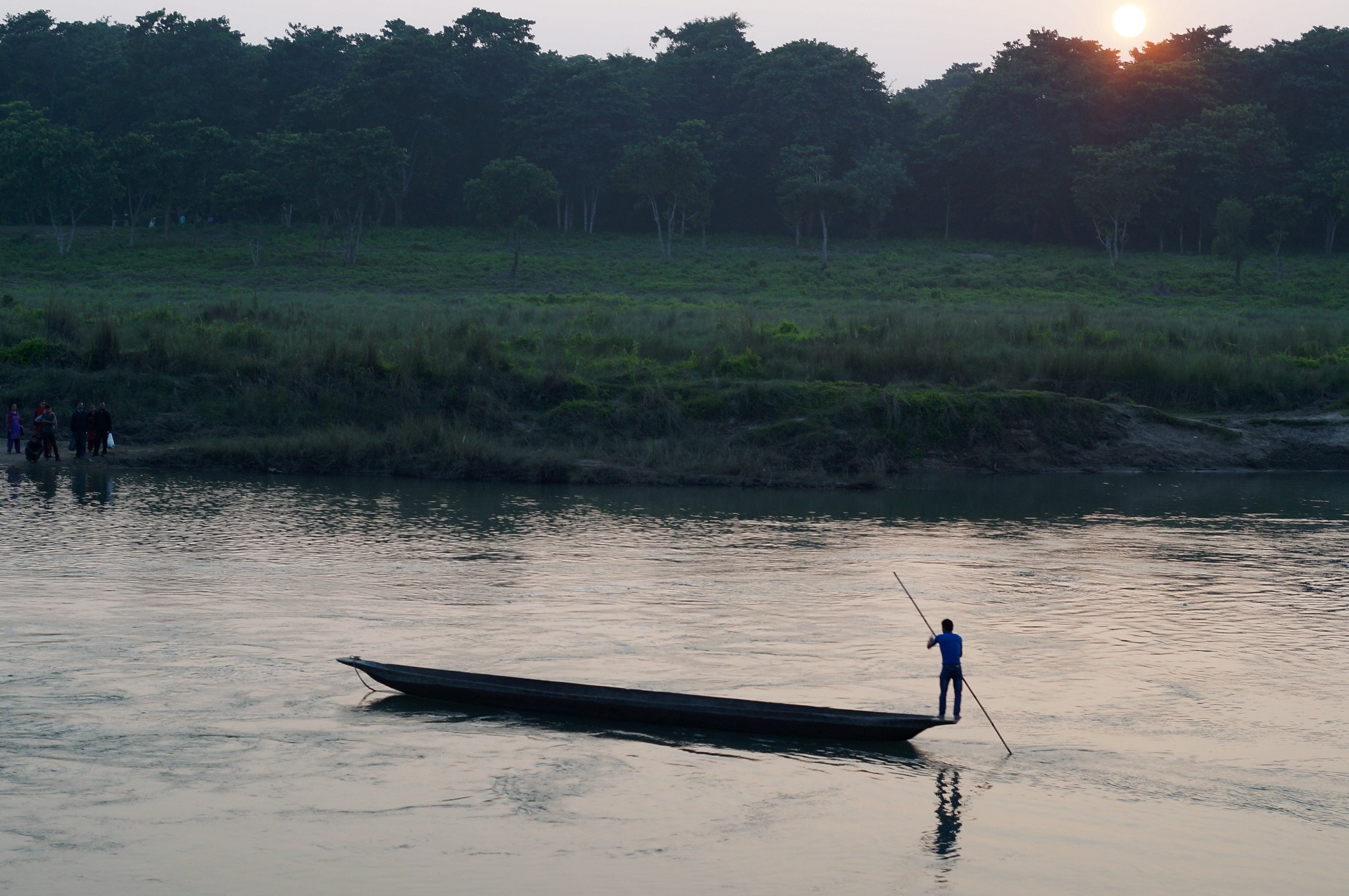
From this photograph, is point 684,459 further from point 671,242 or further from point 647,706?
point 671,242

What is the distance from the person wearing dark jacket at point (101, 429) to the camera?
3250cm

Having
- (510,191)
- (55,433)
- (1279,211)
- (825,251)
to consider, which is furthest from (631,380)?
(1279,211)

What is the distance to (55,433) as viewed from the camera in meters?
32.9

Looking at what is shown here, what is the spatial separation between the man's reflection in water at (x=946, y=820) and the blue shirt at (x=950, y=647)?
1.09m

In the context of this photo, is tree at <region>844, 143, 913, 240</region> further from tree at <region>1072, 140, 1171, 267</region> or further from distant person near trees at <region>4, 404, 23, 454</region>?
distant person near trees at <region>4, 404, 23, 454</region>

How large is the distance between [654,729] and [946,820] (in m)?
3.21

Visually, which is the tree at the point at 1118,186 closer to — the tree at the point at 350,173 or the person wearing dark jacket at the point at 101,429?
the tree at the point at 350,173

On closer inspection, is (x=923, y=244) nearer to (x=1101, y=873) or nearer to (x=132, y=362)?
(x=132, y=362)

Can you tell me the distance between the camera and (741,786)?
12688 millimetres

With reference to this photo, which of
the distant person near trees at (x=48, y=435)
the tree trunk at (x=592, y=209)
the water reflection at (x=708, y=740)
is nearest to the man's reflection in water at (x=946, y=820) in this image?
the water reflection at (x=708, y=740)

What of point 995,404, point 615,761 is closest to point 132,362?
point 995,404

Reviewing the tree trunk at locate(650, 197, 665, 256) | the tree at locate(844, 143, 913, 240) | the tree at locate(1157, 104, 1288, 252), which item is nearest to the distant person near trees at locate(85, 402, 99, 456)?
the tree trunk at locate(650, 197, 665, 256)

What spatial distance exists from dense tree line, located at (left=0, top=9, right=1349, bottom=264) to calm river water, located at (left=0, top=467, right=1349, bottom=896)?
1905 inches

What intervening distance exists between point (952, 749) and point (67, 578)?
45.0 ft
